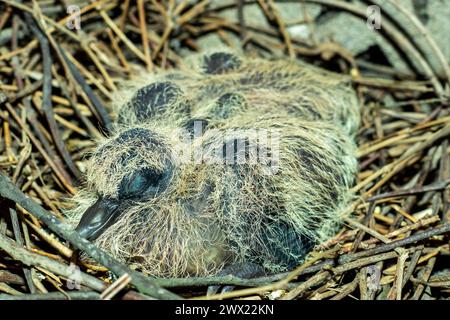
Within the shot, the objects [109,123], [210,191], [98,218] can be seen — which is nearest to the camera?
[98,218]

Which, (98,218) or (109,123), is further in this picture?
(109,123)

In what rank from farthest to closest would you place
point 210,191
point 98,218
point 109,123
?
1. point 109,123
2. point 210,191
3. point 98,218

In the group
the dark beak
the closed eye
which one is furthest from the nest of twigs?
the closed eye

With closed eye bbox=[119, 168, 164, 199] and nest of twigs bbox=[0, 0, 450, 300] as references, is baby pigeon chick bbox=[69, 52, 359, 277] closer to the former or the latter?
closed eye bbox=[119, 168, 164, 199]

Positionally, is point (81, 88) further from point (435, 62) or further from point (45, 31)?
point (435, 62)

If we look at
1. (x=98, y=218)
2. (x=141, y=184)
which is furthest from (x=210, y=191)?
(x=98, y=218)

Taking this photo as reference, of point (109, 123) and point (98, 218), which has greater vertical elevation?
point (109, 123)

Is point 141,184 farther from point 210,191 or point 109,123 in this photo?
point 109,123

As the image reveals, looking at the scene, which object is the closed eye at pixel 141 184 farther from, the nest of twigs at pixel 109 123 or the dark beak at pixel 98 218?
the nest of twigs at pixel 109 123
